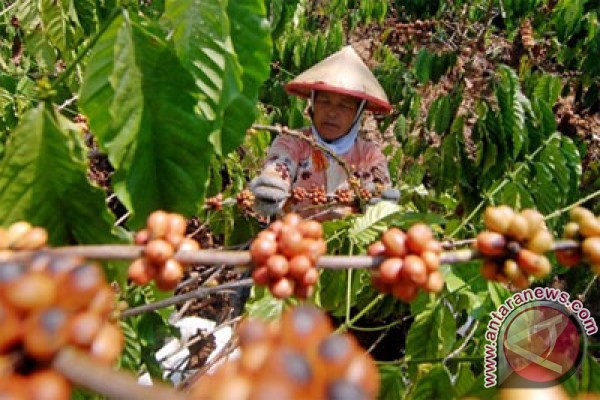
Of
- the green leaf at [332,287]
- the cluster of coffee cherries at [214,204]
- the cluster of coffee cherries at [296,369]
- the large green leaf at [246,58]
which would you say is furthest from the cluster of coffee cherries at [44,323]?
the cluster of coffee cherries at [214,204]

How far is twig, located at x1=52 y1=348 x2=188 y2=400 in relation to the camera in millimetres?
384

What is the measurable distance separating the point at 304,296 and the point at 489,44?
7.84 m

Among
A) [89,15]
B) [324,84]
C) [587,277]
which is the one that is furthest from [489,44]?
[89,15]

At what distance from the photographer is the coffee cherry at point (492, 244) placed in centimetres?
84

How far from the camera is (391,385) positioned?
5.19 ft

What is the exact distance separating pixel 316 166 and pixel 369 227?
1271mm

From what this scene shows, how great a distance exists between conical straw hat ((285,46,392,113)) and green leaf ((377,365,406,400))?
65.8 inches

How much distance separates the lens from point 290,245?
0.81 meters

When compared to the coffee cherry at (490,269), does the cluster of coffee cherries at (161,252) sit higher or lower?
higher

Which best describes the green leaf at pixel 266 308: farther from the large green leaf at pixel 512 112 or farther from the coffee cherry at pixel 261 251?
the large green leaf at pixel 512 112

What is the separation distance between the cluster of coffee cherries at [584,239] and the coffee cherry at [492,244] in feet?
0.38

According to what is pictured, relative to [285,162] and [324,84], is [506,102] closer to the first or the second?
[324,84]

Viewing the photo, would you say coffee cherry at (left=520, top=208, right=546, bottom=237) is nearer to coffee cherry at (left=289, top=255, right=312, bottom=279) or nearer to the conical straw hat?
coffee cherry at (left=289, top=255, right=312, bottom=279)

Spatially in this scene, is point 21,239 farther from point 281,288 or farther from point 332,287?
point 332,287
